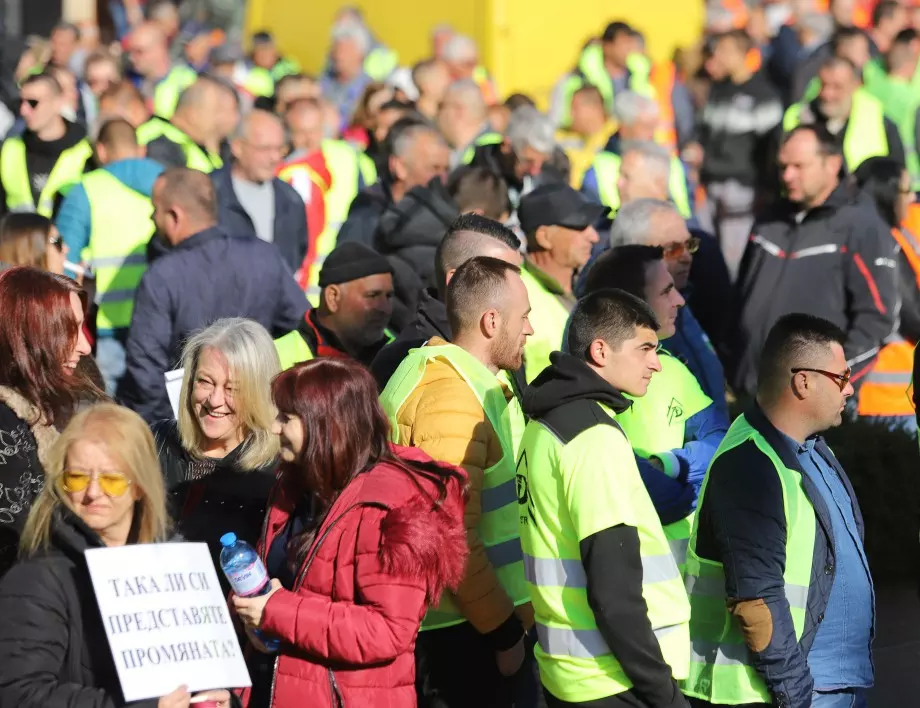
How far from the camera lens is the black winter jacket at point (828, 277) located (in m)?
7.95

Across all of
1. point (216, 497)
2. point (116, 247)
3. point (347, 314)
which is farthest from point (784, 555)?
point (116, 247)

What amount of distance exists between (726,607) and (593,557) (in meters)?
0.72

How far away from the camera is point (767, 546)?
4.50 meters

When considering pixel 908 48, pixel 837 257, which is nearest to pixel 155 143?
pixel 837 257

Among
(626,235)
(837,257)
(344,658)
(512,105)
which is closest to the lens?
(344,658)

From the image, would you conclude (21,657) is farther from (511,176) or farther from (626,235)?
(511,176)

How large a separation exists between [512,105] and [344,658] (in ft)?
31.0

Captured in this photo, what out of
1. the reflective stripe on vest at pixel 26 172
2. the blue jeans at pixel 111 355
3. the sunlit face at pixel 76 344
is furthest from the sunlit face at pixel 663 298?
the reflective stripe on vest at pixel 26 172

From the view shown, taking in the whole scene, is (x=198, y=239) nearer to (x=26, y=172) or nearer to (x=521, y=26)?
(x=26, y=172)

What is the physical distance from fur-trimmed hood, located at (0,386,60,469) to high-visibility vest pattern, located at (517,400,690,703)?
147 cm

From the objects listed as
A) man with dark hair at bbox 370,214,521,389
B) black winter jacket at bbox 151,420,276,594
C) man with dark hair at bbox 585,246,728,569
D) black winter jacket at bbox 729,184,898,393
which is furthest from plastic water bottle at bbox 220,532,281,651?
black winter jacket at bbox 729,184,898,393

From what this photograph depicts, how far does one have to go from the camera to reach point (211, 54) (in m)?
17.1

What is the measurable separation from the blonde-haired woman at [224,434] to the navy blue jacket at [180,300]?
197cm

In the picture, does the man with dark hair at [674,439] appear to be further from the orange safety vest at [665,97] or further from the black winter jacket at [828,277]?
the orange safety vest at [665,97]
